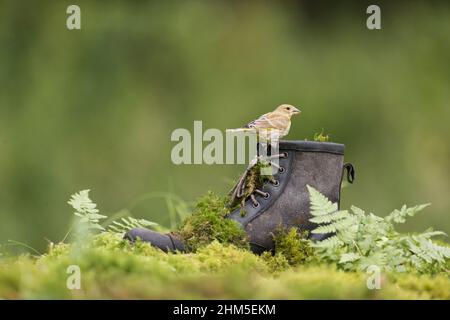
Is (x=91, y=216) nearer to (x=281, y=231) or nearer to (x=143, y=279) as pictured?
(x=281, y=231)

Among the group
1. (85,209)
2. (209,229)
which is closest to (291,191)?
(209,229)

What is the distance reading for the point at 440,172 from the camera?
5.05m

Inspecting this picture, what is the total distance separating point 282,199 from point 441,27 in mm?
3600

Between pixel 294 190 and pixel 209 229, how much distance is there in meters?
0.27

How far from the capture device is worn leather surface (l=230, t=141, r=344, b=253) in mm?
2324

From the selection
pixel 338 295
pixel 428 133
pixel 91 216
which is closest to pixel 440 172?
pixel 428 133

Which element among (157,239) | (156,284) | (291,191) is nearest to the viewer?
(156,284)

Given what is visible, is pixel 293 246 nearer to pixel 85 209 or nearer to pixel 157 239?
pixel 157 239

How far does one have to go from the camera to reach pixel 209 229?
2305mm

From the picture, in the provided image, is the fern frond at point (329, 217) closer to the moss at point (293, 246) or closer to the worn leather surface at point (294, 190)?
the moss at point (293, 246)

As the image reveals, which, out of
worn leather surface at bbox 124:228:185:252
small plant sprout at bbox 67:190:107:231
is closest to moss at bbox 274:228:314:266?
worn leather surface at bbox 124:228:185:252

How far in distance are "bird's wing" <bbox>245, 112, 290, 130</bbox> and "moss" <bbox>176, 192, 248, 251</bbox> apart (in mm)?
258

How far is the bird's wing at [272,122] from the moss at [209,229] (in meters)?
0.26

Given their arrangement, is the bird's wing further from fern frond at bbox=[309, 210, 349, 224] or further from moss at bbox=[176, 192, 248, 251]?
fern frond at bbox=[309, 210, 349, 224]
